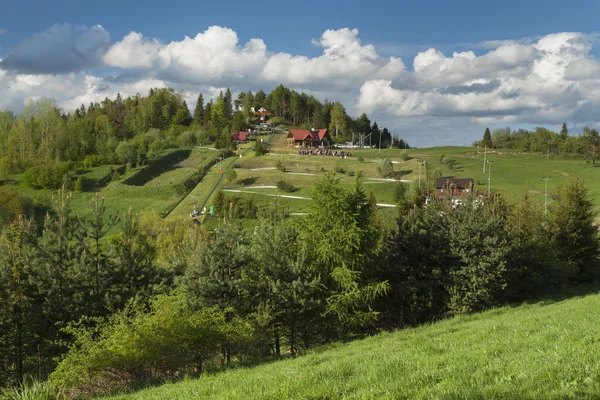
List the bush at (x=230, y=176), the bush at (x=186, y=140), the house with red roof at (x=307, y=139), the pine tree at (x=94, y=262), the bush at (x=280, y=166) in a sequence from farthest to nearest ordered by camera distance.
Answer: the house with red roof at (x=307, y=139), the bush at (x=186, y=140), the bush at (x=280, y=166), the bush at (x=230, y=176), the pine tree at (x=94, y=262)

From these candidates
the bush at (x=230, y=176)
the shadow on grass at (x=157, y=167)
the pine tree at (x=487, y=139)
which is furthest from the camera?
the pine tree at (x=487, y=139)

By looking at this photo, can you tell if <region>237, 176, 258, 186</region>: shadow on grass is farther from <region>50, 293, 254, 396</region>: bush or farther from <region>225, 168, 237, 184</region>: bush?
<region>50, 293, 254, 396</region>: bush

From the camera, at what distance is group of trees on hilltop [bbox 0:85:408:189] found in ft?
354

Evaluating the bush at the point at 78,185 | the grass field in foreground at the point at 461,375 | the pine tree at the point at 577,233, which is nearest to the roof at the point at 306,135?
the bush at the point at 78,185

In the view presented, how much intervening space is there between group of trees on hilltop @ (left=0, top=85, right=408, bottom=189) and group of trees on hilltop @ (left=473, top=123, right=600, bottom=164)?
3501cm

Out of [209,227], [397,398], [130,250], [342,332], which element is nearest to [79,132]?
[209,227]

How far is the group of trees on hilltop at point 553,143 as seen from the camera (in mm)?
117150

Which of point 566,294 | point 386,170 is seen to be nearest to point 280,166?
point 386,170

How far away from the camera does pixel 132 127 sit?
15625 centimetres

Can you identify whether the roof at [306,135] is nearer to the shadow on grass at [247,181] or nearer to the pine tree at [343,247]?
the shadow on grass at [247,181]

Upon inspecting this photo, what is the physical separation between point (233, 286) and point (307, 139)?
124531mm

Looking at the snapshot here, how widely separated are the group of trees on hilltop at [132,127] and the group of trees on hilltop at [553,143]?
115 feet

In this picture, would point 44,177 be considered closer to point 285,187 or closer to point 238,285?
point 285,187

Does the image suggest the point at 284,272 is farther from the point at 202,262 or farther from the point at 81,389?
the point at 81,389
